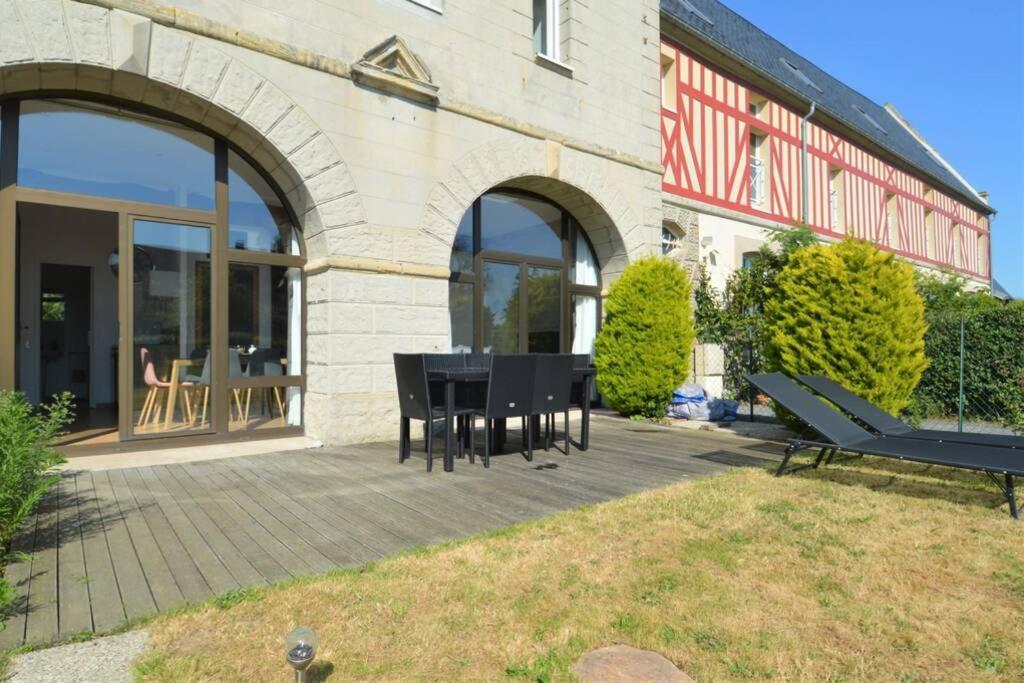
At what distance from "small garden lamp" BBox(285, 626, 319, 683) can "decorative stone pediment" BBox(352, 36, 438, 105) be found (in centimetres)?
548

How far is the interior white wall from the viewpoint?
7.59m

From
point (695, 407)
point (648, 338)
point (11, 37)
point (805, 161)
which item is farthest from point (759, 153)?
point (11, 37)

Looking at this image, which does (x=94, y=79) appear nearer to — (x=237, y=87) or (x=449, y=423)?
(x=237, y=87)

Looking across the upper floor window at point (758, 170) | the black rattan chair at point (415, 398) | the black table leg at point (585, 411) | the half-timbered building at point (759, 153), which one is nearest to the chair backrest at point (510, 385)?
the black rattan chair at point (415, 398)

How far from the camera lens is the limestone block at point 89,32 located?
4.38 m

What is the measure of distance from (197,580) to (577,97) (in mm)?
7289

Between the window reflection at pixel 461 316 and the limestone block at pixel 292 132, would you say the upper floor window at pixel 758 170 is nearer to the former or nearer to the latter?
the window reflection at pixel 461 316

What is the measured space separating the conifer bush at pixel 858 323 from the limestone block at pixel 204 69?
568cm

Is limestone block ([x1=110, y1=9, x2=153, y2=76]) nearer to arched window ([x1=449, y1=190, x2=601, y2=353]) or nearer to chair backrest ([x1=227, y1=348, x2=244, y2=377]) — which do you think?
chair backrest ([x1=227, y1=348, x2=244, y2=377])

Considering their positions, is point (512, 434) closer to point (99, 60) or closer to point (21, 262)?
point (99, 60)

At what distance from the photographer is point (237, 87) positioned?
5.09 meters

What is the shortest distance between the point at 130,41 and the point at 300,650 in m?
5.11

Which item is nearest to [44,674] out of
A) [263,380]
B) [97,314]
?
[263,380]

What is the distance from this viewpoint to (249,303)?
226 inches
